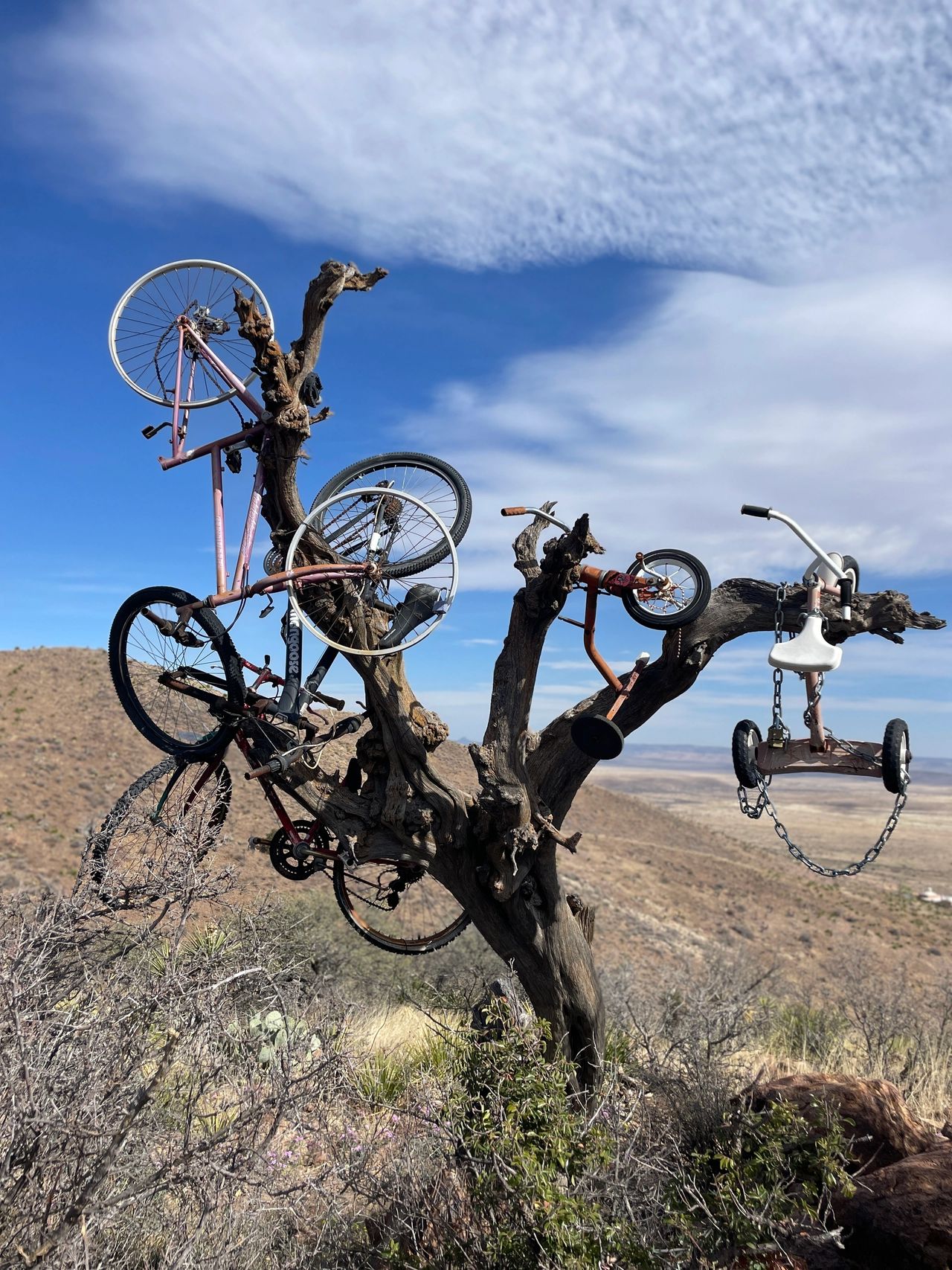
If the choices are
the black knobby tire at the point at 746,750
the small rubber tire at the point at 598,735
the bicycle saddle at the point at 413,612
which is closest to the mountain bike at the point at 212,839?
the bicycle saddle at the point at 413,612

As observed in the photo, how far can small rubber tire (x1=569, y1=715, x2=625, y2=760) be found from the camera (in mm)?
6480

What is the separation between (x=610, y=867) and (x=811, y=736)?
3835 cm

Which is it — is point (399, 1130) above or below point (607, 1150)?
below

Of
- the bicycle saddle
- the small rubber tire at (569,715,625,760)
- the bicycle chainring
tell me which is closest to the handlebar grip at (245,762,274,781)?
the bicycle chainring

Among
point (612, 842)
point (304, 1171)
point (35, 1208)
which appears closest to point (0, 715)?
point (612, 842)

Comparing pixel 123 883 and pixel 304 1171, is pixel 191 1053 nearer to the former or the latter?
pixel 123 883

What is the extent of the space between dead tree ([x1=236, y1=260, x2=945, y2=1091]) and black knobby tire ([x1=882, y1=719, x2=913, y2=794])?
99 cm

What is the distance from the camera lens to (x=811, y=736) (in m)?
6.45

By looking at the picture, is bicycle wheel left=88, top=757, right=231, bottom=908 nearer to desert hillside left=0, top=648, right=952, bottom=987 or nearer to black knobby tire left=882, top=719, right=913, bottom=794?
black knobby tire left=882, top=719, right=913, bottom=794

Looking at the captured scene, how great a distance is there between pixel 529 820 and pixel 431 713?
3.88ft

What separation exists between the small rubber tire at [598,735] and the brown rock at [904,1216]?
9.74 feet

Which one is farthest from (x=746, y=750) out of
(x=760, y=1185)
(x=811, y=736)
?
(x=760, y=1185)

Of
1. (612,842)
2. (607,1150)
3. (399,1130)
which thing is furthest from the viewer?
(612,842)

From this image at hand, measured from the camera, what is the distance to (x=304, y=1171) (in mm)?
7504
